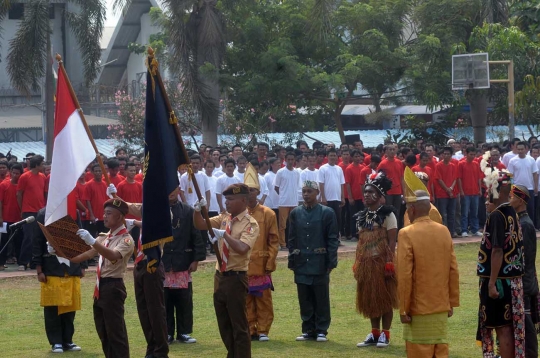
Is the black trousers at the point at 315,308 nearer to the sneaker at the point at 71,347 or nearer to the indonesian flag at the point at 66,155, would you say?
the sneaker at the point at 71,347

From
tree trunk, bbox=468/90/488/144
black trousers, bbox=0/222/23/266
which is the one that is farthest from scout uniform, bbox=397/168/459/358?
tree trunk, bbox=468/90/488/144

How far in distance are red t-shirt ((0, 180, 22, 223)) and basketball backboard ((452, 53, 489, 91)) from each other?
40.3 feet

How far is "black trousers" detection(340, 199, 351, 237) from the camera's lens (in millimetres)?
21188

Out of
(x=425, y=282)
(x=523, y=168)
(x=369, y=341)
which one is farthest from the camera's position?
(x=523, y=168)

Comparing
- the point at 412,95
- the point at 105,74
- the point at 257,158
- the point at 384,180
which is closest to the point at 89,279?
the point at 257,158

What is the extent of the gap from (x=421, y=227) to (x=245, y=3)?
18489 millimetres

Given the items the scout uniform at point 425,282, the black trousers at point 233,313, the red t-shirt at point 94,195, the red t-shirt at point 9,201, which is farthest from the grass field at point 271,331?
the scout uniform at point 425,282

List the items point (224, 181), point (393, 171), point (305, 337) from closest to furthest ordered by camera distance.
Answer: point (305, 337) → point (224, 181) → point (393, 171)

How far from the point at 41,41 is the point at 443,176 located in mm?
10562

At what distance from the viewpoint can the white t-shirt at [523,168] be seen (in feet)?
70.4

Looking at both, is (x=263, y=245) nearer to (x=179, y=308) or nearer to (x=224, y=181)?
(x=179, y=308)

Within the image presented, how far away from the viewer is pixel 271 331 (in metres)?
12.1

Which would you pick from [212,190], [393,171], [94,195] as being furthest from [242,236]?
[393,171]

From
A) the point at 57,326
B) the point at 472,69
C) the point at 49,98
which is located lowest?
the point at 57,326
